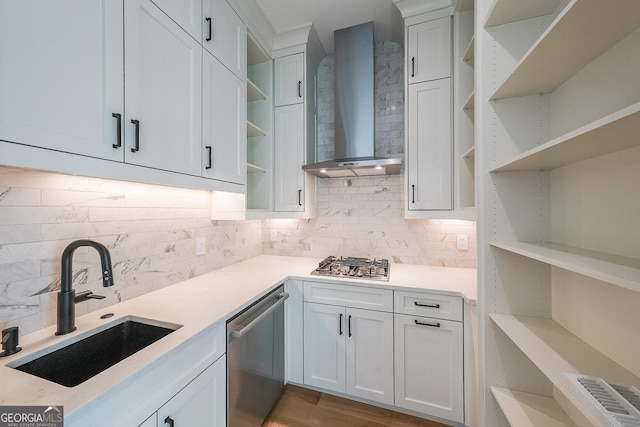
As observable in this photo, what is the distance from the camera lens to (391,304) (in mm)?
1630

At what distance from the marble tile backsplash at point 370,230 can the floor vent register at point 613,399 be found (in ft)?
4.82

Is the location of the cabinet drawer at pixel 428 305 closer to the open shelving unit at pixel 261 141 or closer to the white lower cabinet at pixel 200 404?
the white lower cabinet at pixel 200 404

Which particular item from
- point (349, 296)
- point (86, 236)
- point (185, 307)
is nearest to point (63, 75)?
point (86, 236)

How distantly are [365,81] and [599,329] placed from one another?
2161 millimetres

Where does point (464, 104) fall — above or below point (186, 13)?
below

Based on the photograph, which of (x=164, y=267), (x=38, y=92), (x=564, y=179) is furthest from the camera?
(x=164, y=267)

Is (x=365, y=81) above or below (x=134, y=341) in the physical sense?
above

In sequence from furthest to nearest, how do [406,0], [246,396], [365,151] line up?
1. [365,151]
2. [406,0]
3. [246,396]

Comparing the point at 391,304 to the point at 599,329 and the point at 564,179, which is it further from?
the point at 564,179

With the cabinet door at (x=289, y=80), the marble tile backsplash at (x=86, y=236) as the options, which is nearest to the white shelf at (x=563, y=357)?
the marble tile backsplash at (x=86, y=236)

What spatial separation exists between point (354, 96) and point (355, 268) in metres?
1.54

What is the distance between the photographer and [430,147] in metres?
1.82

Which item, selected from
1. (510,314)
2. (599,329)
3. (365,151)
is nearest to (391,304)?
(510,314)

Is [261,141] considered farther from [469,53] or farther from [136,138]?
[469,53]
